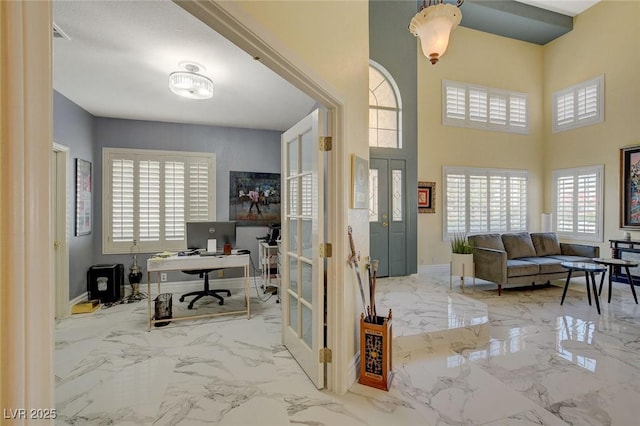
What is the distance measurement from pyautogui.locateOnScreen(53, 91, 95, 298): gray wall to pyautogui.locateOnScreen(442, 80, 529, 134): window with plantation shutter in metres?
6.23

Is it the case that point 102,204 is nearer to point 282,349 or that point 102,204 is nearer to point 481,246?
point 282,349

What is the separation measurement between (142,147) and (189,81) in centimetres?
241

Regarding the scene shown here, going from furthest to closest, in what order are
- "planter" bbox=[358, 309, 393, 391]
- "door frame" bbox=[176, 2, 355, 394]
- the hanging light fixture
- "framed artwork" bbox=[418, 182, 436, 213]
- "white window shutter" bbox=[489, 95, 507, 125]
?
1. "white window shutter" bbox=[489, 95, 507, 125]
2. "framed artwork" bbox=[418, 182, 436, 213]
3. the hanging light fixture
4. "planter" bbox=[358, 309, 393, 391]
5. "door frame" bbox=[176, 2, 355, 394]

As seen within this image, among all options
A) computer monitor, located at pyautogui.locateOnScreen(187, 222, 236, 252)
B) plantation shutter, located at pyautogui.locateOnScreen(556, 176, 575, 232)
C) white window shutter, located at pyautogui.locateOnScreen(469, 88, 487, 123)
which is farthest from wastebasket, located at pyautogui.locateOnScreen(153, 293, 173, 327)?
plantation shutter, located at pyautogui.locateOnScreen(556, 176, 575, 232)

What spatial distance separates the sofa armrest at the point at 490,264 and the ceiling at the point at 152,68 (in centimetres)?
351

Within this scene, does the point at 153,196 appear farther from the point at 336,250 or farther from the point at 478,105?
the point at 478,105

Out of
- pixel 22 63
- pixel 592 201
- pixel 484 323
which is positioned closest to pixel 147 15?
pixel 22 63

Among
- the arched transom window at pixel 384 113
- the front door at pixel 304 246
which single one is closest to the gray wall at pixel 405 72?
the arched transom window at pixel 384 113

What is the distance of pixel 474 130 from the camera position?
6586 mm

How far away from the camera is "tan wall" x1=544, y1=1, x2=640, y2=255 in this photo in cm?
554

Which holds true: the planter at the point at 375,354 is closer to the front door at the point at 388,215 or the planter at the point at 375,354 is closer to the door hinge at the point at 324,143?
the door hinge at the point at 324,143

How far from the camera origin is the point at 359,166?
2.50m

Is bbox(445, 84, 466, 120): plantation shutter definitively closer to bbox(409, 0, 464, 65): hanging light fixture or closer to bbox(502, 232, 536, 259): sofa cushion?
bbox(502, 232, 536, 259): sofa cushion

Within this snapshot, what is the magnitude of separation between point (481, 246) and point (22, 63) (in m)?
5.65
